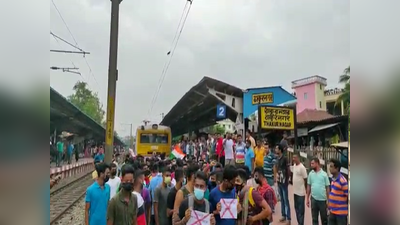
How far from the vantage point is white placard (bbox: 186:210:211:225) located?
11.6 ft

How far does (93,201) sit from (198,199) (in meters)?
1.51

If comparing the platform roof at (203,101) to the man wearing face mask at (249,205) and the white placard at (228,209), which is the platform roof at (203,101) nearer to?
the man wearing face mask at (249,205)

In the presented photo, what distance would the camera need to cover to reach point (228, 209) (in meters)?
3.70

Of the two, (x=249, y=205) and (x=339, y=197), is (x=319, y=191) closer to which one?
(x=339, y=197)

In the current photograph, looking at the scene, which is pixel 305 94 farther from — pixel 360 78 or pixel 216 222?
pixel 360 78

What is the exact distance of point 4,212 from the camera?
1326mm

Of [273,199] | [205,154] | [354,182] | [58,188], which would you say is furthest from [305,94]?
[354,182]

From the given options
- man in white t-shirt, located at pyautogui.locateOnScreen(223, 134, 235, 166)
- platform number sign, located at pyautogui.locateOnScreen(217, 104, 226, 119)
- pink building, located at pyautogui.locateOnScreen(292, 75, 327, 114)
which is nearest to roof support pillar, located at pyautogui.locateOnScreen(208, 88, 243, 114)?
platform number sign, located at pyautogui.locateOnScreen(217, 104, 226, 119)

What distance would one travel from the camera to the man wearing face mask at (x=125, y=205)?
3953 millimetres

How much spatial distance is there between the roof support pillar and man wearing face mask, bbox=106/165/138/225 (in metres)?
10.9

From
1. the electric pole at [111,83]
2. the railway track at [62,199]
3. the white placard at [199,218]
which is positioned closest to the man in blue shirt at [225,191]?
the white placard at [199,218]

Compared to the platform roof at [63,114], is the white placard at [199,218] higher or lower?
lower

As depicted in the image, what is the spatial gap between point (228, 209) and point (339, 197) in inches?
77.0

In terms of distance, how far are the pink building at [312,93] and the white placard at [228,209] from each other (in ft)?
61.5
